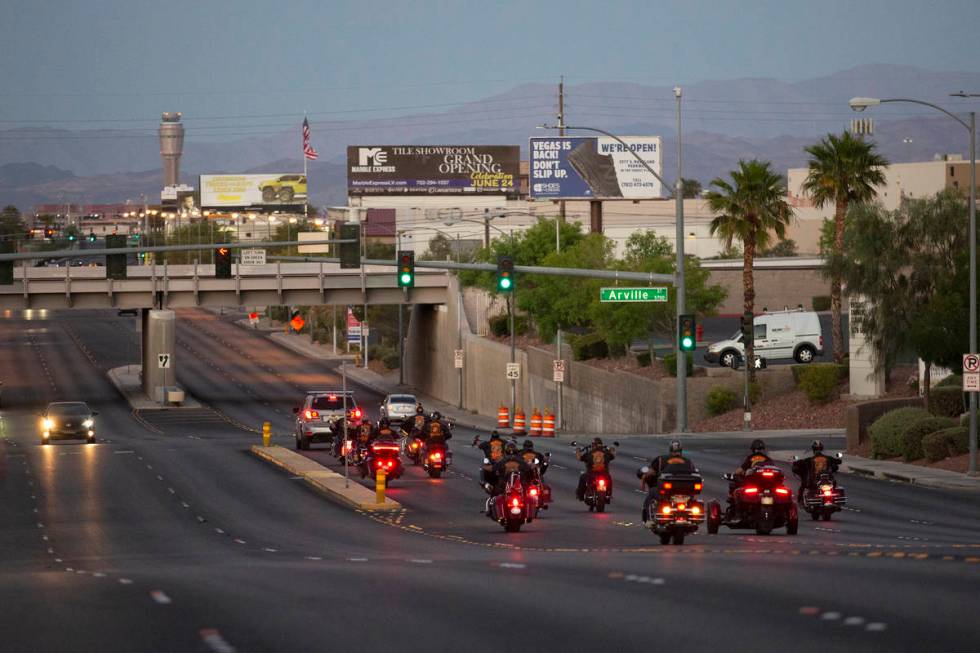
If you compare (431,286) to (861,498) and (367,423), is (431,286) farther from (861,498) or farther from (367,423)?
(861,498)

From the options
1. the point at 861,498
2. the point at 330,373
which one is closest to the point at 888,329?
the point at 861,498

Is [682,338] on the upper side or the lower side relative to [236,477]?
upper

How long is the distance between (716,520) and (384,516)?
8.70 m

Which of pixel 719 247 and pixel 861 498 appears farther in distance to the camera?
pixel 719 247

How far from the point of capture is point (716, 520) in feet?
84.7

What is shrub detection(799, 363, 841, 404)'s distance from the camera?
5628 centimetres

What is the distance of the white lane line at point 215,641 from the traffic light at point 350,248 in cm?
2991

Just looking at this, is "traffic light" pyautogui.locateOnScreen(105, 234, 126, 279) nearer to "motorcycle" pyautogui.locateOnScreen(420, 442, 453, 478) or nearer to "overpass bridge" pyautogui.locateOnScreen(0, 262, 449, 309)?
"motorcycle" pyautogui.locateOnScreen(420, 442, 453, 478)

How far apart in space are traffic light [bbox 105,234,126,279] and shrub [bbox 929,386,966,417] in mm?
23733

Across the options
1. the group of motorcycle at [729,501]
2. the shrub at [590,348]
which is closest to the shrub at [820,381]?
the shrub at [590,348]

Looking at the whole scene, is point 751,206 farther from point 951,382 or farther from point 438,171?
point 438,171

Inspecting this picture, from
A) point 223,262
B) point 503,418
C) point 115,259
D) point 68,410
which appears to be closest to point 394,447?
point 115,259

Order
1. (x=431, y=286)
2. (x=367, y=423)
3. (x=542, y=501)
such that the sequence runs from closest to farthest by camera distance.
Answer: (x=542, y=501) → (x=367, y=423) → (x=431, y=286)

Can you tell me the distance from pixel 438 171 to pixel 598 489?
12179 cm
